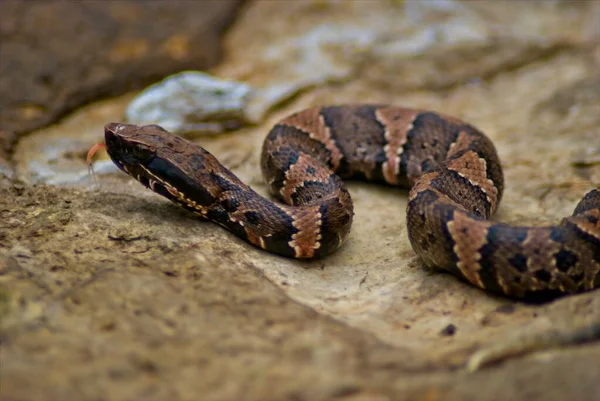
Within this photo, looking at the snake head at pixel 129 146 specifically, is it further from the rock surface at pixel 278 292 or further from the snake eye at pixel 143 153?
the rock surface at pixel 278 292

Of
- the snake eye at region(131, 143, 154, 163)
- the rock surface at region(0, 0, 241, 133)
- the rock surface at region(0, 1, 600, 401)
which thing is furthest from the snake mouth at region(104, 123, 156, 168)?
the rock surface at region(0, 0, 241, 133)

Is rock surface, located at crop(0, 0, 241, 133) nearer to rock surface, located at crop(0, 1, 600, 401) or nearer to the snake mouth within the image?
rock surface, located at crop(0, 1, 600, 401)

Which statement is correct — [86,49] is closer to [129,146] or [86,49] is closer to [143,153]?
[129,146]

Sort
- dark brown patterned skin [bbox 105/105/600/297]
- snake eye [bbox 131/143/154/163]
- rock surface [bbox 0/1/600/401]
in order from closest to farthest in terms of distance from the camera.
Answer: rock surface [bbox 0/1/600/401] < dark brown patterned skin [bbox 105/105/600/297] < snake eye [bbox 131/143/154/163]

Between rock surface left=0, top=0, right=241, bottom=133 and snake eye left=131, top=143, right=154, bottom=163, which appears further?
rock surface left=0, top=0, right=241, bottom=133

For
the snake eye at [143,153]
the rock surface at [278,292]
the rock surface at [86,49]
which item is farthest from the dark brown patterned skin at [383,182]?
the rock surface at [86,49]

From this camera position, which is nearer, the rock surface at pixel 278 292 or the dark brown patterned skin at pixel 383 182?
the rock surface at pixel 278 292

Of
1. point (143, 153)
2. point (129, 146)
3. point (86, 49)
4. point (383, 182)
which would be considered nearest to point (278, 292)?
point (143, 153)
